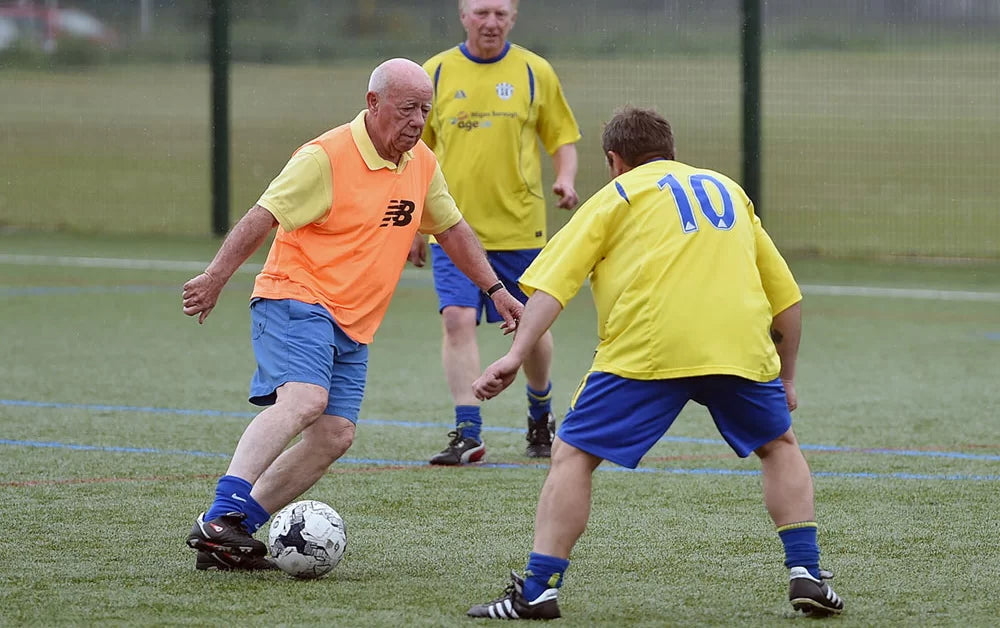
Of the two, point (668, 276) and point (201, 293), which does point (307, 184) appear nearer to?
point (201, 293)

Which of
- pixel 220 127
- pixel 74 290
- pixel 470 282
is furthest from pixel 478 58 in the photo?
pixel 220 127

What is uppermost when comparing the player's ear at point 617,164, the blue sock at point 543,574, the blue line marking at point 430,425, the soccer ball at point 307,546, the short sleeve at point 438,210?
the player's ear at point 617,164

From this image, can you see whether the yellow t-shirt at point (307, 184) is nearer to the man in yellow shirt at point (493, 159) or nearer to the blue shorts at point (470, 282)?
the blue shorts at point (470, 282)

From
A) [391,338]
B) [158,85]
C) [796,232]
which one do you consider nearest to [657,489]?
[391,338]

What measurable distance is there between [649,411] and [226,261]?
146 centimetres

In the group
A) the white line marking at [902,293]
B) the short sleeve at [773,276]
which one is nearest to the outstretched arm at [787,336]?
the short sleeve at [773,276]

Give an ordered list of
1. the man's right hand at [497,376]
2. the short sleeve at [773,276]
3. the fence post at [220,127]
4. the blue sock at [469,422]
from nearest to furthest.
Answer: the man's right hand at [497,376] → the short sleeve at [773,276] → the blue sock at [469,422] → the fence post at [220,127]

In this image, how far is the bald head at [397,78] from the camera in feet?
17.8

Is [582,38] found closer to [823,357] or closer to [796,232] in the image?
[796,232]

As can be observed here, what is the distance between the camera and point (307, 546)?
17.0 feet

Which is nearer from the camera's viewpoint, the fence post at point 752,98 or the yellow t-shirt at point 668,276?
the yellow t-shirt at point 668,276

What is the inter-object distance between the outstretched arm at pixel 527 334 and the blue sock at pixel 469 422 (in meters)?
2.72

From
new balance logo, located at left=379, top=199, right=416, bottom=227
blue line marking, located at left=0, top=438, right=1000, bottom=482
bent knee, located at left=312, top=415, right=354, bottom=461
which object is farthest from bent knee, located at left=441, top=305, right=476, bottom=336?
bent knee, located at left=312, top=415, right=354, bottom=461

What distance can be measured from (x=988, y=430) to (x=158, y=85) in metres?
16.5
